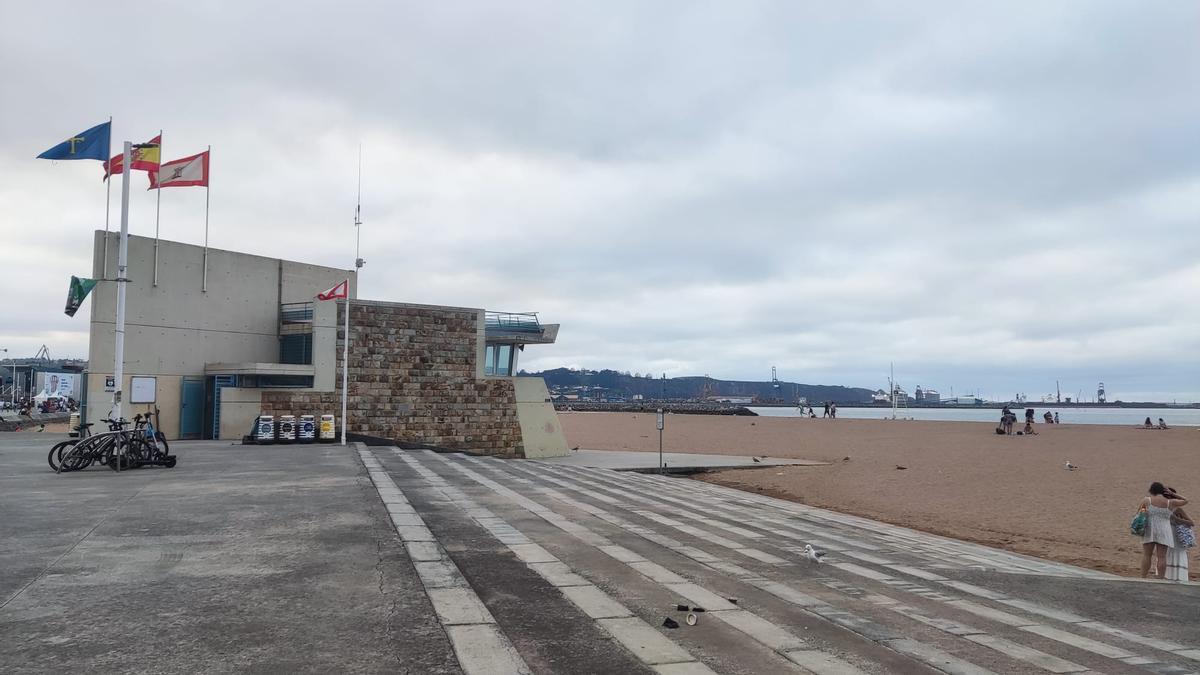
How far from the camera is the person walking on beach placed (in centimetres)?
1119

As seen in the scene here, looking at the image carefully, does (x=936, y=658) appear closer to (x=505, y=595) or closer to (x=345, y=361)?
(x=505, y=595)

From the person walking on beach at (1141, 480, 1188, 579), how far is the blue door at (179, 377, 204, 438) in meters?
29.5

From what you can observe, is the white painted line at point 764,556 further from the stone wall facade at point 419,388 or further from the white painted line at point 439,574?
the stone wall facade at point 419,388

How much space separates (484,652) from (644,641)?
1263 millimetres

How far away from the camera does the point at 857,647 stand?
5797mm

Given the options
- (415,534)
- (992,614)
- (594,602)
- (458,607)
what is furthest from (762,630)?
(415,534)

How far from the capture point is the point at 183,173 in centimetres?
2161

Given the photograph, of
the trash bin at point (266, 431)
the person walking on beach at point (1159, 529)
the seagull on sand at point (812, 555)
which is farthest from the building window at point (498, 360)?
→ the person walking on beach at point (1159, 529)

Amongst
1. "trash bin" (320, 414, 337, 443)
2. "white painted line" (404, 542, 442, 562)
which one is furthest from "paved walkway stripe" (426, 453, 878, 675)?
"trash bin" (320, 414, 337, 443)

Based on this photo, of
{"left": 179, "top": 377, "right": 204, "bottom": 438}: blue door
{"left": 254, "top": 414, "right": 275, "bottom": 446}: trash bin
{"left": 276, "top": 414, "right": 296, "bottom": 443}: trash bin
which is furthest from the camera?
{"left": 179, "top": 377, "right": 204, "bottom": 438}: blue door

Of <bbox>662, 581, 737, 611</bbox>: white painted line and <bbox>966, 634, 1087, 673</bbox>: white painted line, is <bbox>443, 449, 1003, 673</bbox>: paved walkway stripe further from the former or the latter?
<bbox>966, 634, 1087, 673</bbox>: white painted line

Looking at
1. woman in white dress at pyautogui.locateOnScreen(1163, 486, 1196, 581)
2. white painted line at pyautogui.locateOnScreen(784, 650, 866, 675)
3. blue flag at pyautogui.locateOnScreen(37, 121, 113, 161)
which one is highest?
blue flag at pyautogui.locateOnScreen(37, 121, 113, 161)

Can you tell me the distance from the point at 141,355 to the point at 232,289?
427 centimetres

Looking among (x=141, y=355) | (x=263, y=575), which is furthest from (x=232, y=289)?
(x=263, y=575)
